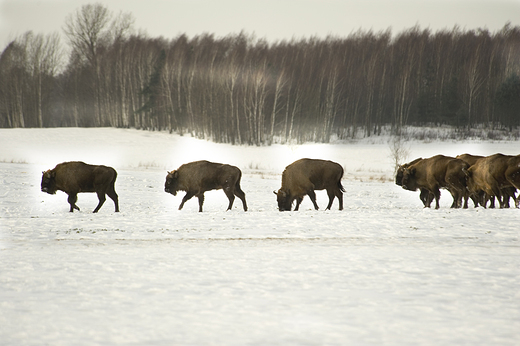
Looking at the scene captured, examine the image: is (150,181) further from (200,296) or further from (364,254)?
(200,296)

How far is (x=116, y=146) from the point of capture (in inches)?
1708

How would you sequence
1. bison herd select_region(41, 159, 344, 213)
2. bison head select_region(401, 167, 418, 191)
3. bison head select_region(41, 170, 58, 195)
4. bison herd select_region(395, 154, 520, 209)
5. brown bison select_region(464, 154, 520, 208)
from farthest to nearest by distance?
bison head select_region(401, 167, 418, 191), bison herd select_region(41, 159, 344, 213), bison head select_region(41, 170, 58, 195), bison herd select_region(395, 154, 520, 209), brown bison select_region(464, 154, 520, 208)

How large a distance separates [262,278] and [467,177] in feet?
33.7

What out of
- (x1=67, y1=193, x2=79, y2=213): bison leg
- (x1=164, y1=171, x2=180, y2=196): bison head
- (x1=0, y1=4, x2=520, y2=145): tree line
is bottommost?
(x1=67, y1=193, x2=79, y2=213): bison leg

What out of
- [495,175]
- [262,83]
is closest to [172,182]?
[495,175]

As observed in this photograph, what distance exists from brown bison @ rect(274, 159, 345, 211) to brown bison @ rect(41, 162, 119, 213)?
4.85 metres

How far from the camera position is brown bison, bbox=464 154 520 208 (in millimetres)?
13758

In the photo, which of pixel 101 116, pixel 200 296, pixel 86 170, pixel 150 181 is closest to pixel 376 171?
pixel 150 181

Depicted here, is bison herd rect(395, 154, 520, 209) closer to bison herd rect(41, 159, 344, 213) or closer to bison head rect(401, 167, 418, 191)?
bison head rect(401, 167, 418, 191)

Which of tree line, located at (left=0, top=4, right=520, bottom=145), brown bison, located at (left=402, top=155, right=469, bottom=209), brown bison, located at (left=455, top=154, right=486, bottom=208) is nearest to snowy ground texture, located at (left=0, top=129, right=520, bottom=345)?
brown bison, located at (left=402, top=155, right=469, bottom=209)

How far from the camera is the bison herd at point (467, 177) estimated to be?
1405 centimetres

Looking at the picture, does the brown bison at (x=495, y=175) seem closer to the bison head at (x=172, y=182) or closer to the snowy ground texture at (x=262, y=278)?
the snowy ground texture at (x=262, y=278)

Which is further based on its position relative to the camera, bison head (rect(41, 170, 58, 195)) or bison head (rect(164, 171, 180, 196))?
bison head (rect(164, 171, 180, 196))

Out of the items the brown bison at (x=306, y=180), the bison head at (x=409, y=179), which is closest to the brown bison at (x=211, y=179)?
the brown bison at (x=306, y=180)
